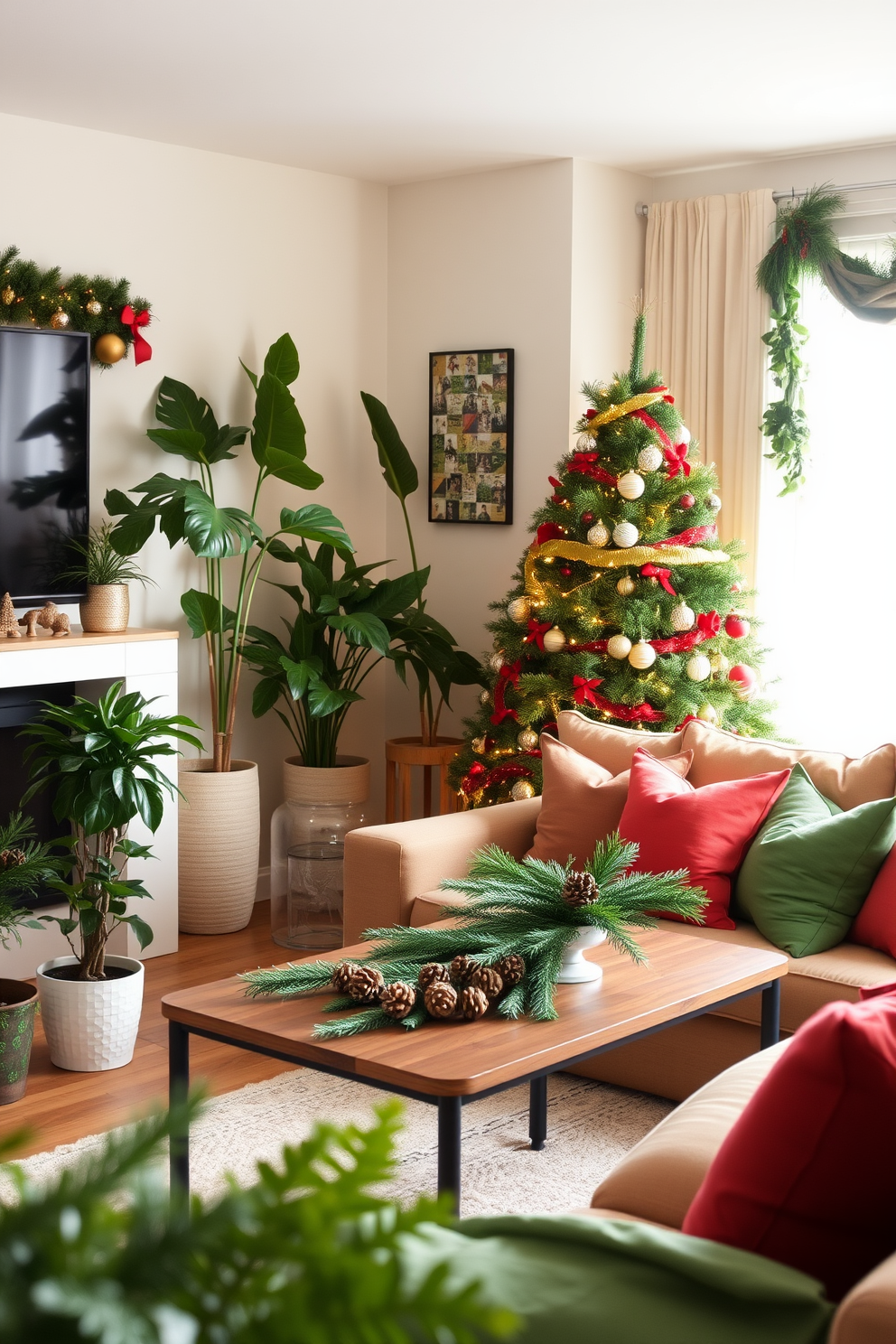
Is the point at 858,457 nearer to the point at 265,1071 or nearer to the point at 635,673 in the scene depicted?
the point at 635,673

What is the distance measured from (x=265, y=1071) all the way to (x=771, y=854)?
141 cm

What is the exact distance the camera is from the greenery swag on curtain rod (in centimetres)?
466

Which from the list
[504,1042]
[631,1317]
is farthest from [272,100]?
[631,1317]

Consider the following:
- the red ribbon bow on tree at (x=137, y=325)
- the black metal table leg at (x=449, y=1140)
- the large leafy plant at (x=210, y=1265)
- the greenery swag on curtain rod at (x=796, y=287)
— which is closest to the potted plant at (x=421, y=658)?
the red ribbon bow on tree at (x=137, y=325)

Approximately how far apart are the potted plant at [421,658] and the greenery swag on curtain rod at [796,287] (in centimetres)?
133

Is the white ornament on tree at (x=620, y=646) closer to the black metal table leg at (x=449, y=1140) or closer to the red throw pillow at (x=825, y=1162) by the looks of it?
the black metal table leg at (x=449, y=1140)

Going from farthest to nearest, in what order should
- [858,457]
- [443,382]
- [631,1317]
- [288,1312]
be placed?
1. [443,382]
2. [858,457]
3. [631,1317]
4. [288,1312]

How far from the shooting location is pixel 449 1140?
6.87ft

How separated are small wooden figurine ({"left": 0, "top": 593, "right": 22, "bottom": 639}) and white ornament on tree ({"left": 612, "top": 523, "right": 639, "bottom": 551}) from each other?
6.16ft

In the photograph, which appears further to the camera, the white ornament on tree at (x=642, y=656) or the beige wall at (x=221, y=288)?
the beige wall at (x=221, y=288)

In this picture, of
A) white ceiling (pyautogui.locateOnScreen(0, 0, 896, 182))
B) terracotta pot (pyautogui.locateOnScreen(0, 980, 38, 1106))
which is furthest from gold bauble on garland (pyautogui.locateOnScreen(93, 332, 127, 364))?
terracotta pot (pyautogui.locateOnScreen(0, 980, 38, 1106))

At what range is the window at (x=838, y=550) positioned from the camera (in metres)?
4.73

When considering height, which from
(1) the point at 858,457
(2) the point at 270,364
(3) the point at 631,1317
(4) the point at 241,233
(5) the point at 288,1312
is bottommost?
(3) the point at 631,1317

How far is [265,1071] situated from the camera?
3559mm
